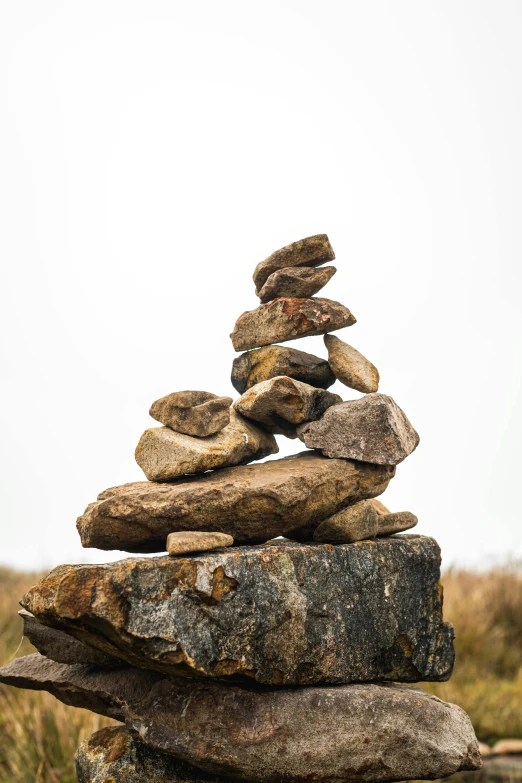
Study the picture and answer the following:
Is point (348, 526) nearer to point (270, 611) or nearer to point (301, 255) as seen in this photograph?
point (270, 611)

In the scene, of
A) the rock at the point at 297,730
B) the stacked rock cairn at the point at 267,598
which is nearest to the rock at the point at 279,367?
the stacked rock cairn at the point at 267,598

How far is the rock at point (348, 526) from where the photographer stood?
515 cm

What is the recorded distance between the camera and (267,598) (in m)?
4.60

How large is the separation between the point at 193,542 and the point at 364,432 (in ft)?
5.04

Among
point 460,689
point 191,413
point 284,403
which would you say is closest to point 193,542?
point 191,413

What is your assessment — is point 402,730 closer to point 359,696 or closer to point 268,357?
point 359,696

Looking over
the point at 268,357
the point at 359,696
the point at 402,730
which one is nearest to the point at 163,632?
the point at 359,696

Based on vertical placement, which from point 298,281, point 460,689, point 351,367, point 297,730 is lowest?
point 460,689

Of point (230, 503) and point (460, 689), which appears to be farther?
point (460, 689)

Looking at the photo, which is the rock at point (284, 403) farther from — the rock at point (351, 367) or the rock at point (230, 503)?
the rock at point (230, 503)

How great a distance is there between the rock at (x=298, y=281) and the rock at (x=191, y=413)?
3.37 feet

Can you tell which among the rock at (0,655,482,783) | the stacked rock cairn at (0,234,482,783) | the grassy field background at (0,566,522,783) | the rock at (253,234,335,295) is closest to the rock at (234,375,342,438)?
Answer: the stacked rock cairn at (0,234,482,783)

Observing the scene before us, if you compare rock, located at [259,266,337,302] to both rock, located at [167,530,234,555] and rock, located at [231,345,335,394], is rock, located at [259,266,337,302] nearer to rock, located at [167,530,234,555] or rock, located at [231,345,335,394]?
rock, located at [231,345,335,394]

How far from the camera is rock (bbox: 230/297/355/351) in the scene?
222 inches
